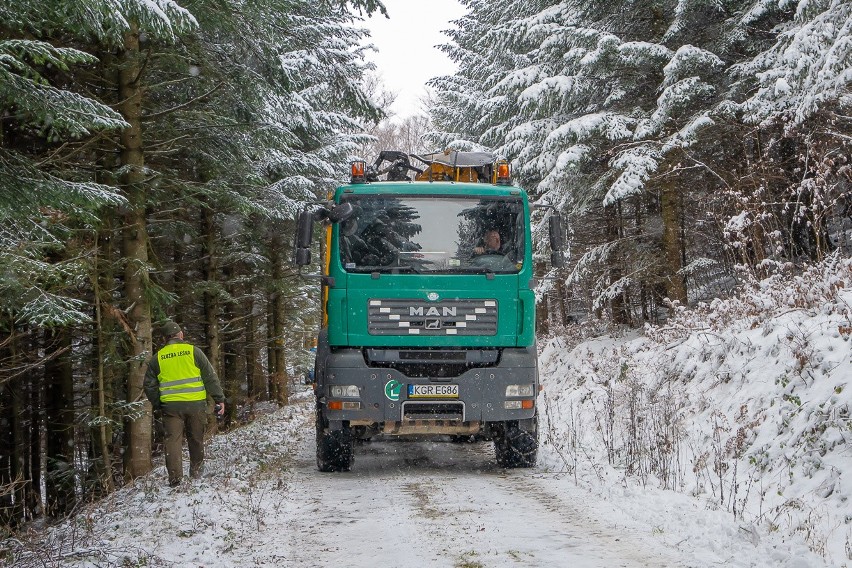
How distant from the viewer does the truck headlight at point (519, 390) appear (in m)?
8.74

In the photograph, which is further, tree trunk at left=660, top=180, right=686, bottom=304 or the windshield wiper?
tree trunk at left=660, top=180, right=686, bottom=304

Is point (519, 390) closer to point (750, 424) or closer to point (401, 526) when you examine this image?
point (750, 424)

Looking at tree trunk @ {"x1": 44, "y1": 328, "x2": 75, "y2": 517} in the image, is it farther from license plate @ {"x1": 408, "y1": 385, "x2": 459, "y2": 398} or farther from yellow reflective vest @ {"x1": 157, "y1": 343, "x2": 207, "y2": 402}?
license plate @ {"x1": 408, "y1": 385, "x2": 459, "y2": 398}

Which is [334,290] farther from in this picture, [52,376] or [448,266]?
[52,376]

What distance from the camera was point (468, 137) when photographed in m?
27.6

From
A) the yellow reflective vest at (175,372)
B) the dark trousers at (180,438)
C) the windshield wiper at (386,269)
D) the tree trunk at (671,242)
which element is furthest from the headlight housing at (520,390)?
the tree trunk at (671,242)

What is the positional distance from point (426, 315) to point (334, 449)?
6.88ft

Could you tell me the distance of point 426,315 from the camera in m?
8.67

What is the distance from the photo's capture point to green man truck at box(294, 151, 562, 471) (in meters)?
8.64

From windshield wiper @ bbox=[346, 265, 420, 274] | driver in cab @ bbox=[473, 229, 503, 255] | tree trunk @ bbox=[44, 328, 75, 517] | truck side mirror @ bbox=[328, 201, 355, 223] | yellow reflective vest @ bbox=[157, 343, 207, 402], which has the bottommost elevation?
tree trunk @ bbox=[44, 328, 75, 517]

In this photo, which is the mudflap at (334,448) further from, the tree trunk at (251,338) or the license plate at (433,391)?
the tree trunk at (251,338)

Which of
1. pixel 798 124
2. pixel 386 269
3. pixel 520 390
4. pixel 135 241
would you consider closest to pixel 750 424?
pixel 520 390

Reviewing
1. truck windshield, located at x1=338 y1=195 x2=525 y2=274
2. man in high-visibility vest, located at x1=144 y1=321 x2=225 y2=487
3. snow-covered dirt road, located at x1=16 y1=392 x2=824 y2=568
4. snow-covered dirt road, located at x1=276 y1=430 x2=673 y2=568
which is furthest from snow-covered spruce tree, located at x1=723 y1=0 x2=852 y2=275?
man in high-visibility vest, located at x1=144 y1=321 x2=225 y2=487

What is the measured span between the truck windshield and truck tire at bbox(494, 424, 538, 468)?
1.99 m
